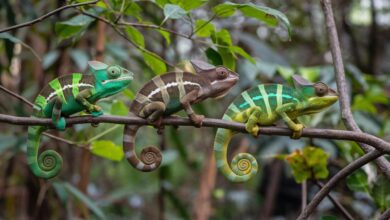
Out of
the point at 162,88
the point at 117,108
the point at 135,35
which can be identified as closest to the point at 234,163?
the point at 162,88

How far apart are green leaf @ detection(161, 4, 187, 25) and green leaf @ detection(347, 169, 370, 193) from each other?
0.62m

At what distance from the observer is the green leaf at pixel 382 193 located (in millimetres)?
1383

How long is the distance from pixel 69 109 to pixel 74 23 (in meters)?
0.41

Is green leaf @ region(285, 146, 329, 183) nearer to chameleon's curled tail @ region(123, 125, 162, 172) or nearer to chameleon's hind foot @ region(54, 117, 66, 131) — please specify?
chameleon's curled tail @ region(123, 125, 162, 172)

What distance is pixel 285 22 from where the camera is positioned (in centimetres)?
112

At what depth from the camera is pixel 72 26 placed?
136 centimetres

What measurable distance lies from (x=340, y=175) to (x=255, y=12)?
1.18 ft

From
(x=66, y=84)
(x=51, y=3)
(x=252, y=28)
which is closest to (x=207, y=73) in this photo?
(x=66, y=84)

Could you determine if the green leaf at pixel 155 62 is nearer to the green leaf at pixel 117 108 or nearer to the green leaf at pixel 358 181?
the green leaf at pixel 117 108

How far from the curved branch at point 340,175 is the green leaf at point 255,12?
12.1 inches

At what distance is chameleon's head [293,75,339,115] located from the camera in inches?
41.8

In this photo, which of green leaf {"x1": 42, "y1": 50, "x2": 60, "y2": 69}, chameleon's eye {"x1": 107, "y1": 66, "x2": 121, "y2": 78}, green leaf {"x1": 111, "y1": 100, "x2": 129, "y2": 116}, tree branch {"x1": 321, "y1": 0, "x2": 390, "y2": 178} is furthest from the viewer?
green leaf {"x1": 42, "y1": 50, "x2": 60, "y2": 69}

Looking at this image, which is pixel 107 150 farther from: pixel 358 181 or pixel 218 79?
pixel 358 181

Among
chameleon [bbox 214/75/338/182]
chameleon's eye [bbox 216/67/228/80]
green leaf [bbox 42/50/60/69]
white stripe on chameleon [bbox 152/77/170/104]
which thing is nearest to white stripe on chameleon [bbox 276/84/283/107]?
chameleon [bbox 214/75/338/182]
